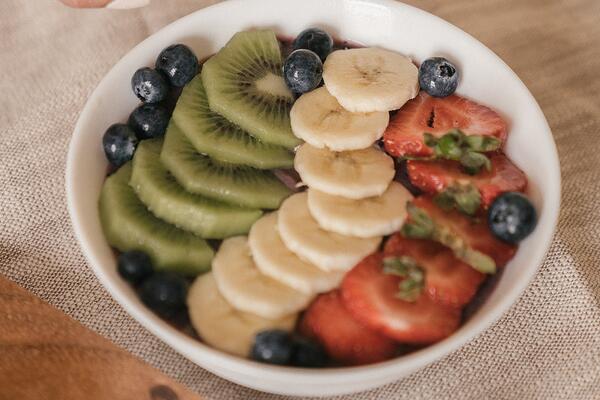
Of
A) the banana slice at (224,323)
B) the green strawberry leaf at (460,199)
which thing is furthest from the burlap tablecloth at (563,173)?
the green strawberry leaf at (460,199)

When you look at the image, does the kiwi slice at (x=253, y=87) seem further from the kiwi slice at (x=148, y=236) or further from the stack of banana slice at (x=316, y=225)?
the kiwi slice at (x=148, y=236)

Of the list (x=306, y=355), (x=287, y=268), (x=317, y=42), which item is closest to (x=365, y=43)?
(x=317, y=42)

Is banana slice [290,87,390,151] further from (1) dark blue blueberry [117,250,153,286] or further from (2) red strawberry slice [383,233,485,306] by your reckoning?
(1) dark blue blueberry [117,250,153,286]

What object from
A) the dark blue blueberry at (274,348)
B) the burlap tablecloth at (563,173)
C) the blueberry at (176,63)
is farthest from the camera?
the blueberry at (176,63)

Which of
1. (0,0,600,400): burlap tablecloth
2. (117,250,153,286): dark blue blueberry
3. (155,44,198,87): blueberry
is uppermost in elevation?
(155,44,198,87): blueberry

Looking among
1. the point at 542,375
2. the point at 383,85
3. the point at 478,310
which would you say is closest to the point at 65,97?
the point at 383,85

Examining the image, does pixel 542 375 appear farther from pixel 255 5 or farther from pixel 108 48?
pixel 108 48

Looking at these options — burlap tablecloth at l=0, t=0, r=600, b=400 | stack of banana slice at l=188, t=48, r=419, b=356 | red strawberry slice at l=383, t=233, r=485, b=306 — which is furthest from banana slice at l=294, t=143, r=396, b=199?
burlap tablecloth at l=0, t=0, r=600, b=400
